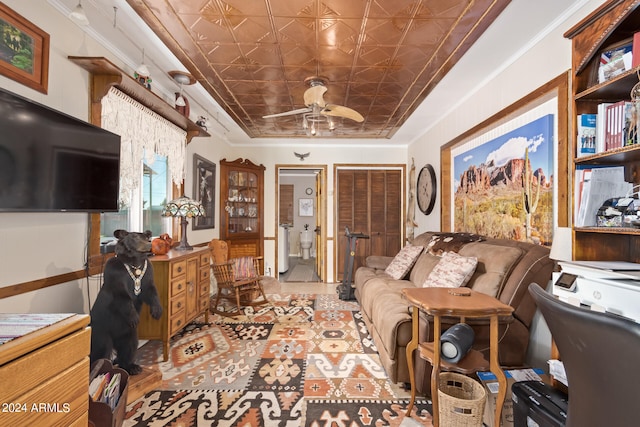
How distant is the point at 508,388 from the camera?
1.73m

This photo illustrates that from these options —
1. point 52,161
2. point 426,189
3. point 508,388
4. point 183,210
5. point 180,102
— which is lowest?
point 508,388

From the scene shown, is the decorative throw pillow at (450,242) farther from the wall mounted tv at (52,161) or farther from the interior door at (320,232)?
→ the wall mounted tv at (52,161)

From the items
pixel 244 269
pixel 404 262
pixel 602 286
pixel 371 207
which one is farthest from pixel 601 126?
pixel 371 207

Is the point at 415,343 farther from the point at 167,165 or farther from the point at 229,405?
the point at 167,165

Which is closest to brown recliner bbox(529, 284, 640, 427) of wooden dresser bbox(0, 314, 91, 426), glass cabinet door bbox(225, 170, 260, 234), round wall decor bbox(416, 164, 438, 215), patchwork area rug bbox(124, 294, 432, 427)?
patchwork area rug bbox(124, 294, 432, 427)

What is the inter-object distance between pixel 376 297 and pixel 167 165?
2722 mm

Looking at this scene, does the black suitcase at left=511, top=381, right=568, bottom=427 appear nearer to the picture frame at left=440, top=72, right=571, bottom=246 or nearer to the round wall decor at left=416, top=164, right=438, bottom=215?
the picture frame at left=440, top=72, right=571, bottom=246

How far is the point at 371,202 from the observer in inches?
226

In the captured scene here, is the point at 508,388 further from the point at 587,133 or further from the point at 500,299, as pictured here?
the point at 587,133

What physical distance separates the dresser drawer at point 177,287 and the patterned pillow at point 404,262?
2.36 meters

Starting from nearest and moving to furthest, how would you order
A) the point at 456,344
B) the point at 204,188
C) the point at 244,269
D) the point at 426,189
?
the point at 456,344 → the point at 244,269 → the point at 204,188 → the point at 426,189

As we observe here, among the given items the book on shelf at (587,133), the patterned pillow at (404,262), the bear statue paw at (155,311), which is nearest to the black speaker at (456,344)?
the book on shelf at (587,133)

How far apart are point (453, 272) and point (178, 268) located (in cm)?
245

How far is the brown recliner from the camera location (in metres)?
0.64
